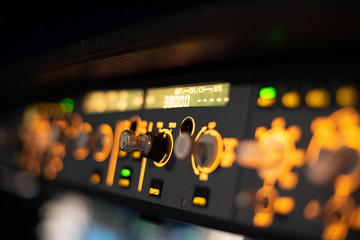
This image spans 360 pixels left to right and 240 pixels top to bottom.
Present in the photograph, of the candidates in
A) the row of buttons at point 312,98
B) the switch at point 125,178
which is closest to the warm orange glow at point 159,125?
the switch at point 125,178

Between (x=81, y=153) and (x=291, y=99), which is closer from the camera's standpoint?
(x=291, y=99)

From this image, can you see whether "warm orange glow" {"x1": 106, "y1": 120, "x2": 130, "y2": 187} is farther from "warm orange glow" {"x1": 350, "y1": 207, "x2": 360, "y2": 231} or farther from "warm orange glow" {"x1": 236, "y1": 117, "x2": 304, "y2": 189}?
"warm orange glow" {"x1": 350, "y1": 207, "x2": 360, "y2": 231}

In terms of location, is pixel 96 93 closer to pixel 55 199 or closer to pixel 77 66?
pixel 77 66

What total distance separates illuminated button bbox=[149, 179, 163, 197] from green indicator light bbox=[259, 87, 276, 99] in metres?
0.24

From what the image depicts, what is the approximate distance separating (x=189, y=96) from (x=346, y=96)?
0.29 m

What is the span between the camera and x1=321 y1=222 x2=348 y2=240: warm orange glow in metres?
0.46

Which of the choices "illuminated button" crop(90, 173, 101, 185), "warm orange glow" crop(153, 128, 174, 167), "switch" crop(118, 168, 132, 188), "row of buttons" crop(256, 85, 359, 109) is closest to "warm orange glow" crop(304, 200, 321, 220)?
"row of buttons" crop(256, 85, 359, 109)

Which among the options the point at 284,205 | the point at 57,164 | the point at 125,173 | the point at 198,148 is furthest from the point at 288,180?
the point at 57,164

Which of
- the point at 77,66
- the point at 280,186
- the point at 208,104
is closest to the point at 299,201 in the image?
the point at 280,186

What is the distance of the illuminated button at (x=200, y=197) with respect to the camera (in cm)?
61

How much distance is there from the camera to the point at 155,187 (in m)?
0.70

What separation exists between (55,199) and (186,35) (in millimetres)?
893

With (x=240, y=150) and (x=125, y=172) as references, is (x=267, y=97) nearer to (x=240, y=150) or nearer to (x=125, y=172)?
(x=240, y=150)

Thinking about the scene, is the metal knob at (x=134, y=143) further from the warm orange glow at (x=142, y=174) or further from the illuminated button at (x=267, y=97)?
the illuminated button at (x=267, y=97)
